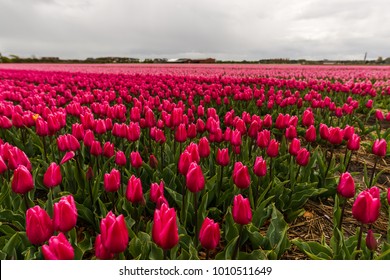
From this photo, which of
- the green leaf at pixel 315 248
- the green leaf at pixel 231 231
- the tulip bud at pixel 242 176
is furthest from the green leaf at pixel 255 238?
the tulip bud at pixel 242 176

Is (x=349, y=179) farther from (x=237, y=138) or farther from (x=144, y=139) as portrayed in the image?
(x=144, y=139)

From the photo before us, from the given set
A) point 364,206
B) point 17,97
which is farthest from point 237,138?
point 17,97

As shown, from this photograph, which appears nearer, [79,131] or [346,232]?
[346,232]

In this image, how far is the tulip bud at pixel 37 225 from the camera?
160 centimetres

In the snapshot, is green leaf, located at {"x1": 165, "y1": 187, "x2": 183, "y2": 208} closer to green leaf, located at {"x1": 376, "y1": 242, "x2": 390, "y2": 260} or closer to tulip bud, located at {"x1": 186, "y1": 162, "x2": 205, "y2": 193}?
tulip bud, located at {"x1": 186, "y1": 162, "x2": 205, "y2": 193}

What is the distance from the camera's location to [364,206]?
6.24 feet

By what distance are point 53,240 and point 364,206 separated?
1.76 m

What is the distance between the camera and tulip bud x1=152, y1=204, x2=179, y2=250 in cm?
158

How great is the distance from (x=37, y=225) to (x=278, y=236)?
182 cm

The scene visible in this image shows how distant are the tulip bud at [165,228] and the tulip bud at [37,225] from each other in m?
0.58

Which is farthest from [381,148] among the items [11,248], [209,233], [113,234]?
[11,248]

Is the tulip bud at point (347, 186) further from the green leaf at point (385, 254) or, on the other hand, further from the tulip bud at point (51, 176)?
the tulip bud at point (51, 176)

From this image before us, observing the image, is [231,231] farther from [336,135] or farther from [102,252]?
[336,135]
